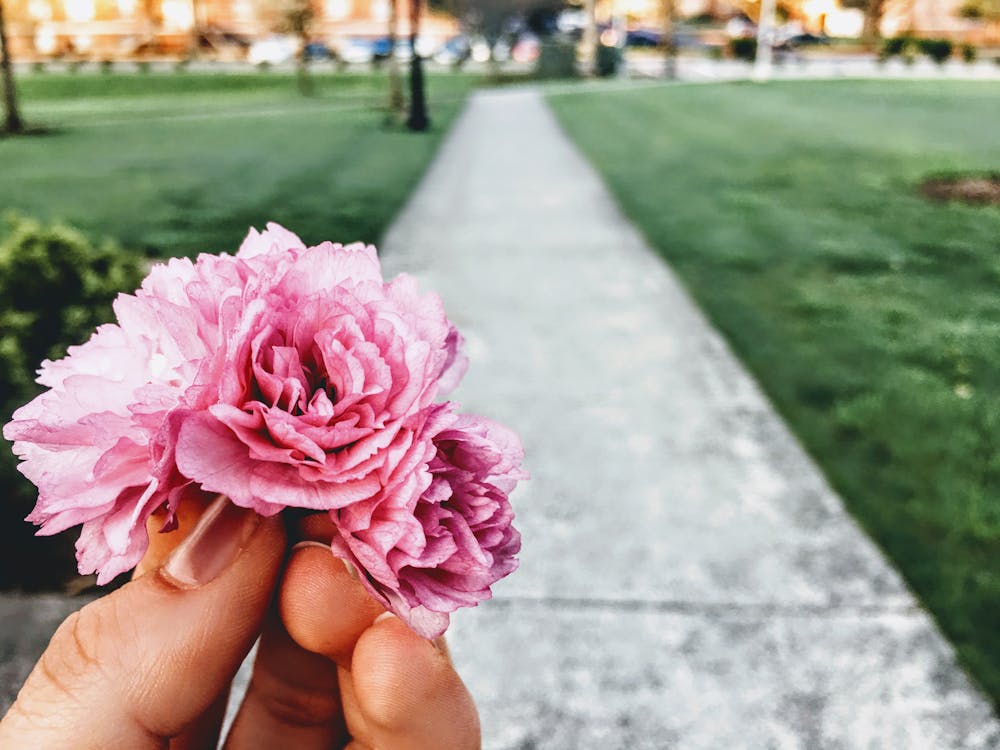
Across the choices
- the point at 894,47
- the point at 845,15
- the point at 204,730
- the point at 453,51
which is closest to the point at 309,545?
the point at 204,730

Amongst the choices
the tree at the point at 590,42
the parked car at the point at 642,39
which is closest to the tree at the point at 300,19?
the tree at the point at 590,42

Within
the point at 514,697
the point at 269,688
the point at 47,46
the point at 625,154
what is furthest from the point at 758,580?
the point at 47,46

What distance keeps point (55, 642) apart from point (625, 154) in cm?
1380

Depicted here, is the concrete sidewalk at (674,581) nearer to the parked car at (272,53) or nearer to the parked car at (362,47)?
the parked car at (272,53)

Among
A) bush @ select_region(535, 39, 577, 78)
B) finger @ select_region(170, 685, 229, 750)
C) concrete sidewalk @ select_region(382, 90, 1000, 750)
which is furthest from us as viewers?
bush @ select_region(535, 39, 577, 78)

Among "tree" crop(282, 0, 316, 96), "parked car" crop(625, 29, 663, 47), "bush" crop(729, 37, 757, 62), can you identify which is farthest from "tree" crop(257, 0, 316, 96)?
"parked car" crop(625, 29, 663, 47)

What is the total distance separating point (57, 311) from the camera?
430 centimetres

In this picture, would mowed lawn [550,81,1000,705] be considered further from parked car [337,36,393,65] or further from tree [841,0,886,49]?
tree [841,0,886,49]

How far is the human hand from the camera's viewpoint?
4.09 ft

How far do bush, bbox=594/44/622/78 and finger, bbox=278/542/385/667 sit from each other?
3714cm

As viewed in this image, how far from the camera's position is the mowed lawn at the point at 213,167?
874 centimetres

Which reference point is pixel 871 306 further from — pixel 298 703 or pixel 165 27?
pixel 165 27

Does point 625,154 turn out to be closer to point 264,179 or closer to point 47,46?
point 264,179

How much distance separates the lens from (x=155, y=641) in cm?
126
